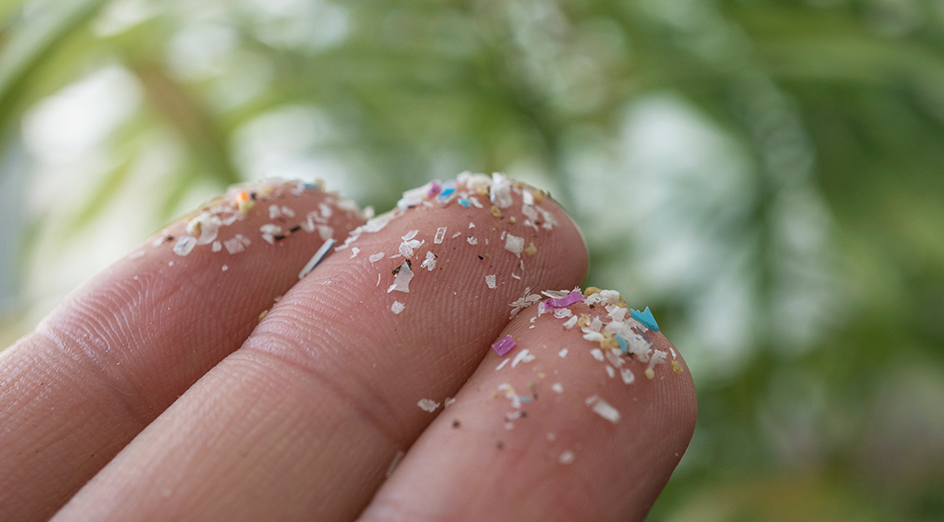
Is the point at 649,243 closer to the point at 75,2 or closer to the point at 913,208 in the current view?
the point at 913,208

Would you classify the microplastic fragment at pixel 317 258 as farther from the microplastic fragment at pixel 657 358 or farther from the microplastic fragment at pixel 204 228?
the microplastic fragment at pixel 657 358

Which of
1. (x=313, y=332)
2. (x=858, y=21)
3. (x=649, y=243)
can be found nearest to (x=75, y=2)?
(x=313, y=332)

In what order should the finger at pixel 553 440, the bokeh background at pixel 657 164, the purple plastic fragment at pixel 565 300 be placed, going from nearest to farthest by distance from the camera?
1. the finger at pixel 553 440
2. the purple plastic fragment at pixel 565 300
3. the bokeh background at pixel 657 164

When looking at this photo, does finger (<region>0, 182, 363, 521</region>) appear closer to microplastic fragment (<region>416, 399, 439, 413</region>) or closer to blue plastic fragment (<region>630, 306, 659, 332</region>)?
microplastic fragment (<region>416, 399, 439, 413</region>)

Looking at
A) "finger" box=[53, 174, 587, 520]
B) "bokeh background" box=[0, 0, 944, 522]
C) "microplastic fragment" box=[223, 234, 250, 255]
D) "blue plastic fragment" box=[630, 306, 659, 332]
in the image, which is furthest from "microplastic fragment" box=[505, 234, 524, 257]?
"bokeh background" box=[0, 0, 944, 522]

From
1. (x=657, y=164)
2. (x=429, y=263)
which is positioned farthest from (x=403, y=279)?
(x=657, y=164)

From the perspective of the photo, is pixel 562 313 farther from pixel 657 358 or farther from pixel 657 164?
pixel 657 164

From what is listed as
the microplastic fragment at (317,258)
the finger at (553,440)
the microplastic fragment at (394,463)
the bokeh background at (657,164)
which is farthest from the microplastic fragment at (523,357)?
the bokeh background at (657,164)
